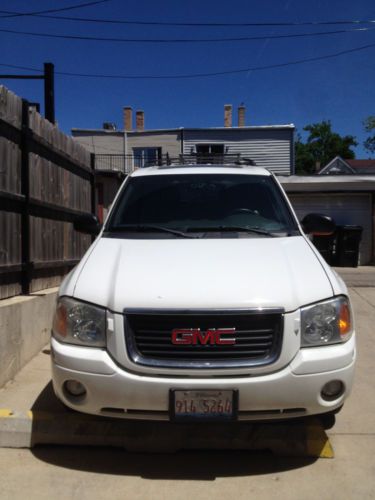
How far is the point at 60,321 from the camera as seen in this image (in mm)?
3080

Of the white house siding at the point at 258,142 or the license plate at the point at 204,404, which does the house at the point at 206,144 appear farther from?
the license plate at the point at 204,404

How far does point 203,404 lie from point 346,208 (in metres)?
14.8

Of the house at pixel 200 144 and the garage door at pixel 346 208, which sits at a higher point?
the house at pixel 200 144

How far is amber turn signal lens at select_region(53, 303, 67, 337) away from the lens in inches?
120

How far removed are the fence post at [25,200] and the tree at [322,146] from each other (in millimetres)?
74144

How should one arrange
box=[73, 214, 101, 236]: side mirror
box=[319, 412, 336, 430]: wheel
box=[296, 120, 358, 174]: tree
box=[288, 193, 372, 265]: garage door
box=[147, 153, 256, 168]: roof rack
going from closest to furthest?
1. box=[319, 412, 336, 430]: wheel
2. box=[73, 214, 101, 236]: side mirror
3. box=[147, 153, 256, 168]: roof rack
4. box=[288, 193, 372, 265]: garage door
5. box=[296, 120, 358, 174]: tree

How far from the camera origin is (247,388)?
281cm

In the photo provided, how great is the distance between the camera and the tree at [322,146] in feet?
251

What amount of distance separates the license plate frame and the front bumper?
0.03 metres

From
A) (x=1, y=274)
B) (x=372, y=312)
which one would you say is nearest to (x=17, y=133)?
(x=1, y=274)

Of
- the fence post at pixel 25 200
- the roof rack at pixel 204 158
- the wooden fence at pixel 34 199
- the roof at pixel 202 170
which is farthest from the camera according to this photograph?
the roof rack at pixel 204 158

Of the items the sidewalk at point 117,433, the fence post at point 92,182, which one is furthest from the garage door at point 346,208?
the sidewalk at point 117,433

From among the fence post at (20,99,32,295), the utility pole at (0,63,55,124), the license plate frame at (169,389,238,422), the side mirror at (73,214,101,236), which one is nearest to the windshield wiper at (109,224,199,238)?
the side mirror at (73,214,101,236)

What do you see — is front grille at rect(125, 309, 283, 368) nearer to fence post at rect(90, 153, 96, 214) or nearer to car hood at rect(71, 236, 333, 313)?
car hood at rect(71, 236, 333, 313)
